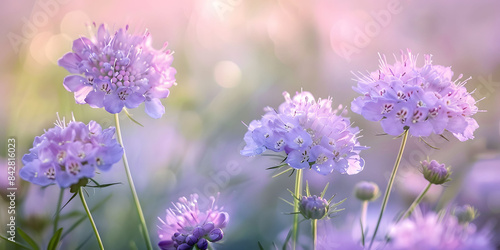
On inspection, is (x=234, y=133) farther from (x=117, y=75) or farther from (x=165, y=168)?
(x=117, y=75)

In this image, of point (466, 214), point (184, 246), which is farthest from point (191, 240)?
point (466, 214)

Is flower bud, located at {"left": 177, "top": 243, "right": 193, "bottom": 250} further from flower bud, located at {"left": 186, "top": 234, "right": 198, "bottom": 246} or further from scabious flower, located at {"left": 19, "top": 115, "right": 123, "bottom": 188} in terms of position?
scabious flower, located at {"left": 19, "top": 115, "right": 123, "bottom": 188}

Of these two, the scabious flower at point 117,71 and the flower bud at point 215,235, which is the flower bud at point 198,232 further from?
the scabious flower at point 117,71

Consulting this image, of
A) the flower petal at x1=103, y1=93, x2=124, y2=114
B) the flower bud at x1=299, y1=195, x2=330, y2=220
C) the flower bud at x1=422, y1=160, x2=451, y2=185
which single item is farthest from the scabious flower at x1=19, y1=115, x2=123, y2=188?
the flower bud at x1=422, y1=160, x2=451, y2=185

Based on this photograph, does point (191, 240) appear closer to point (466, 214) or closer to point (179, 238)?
point (179, 238)

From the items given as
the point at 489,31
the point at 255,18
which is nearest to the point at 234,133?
the point at 255,18

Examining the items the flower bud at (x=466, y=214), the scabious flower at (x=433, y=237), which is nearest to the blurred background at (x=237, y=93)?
the flower bud at (x=466, y=214)
